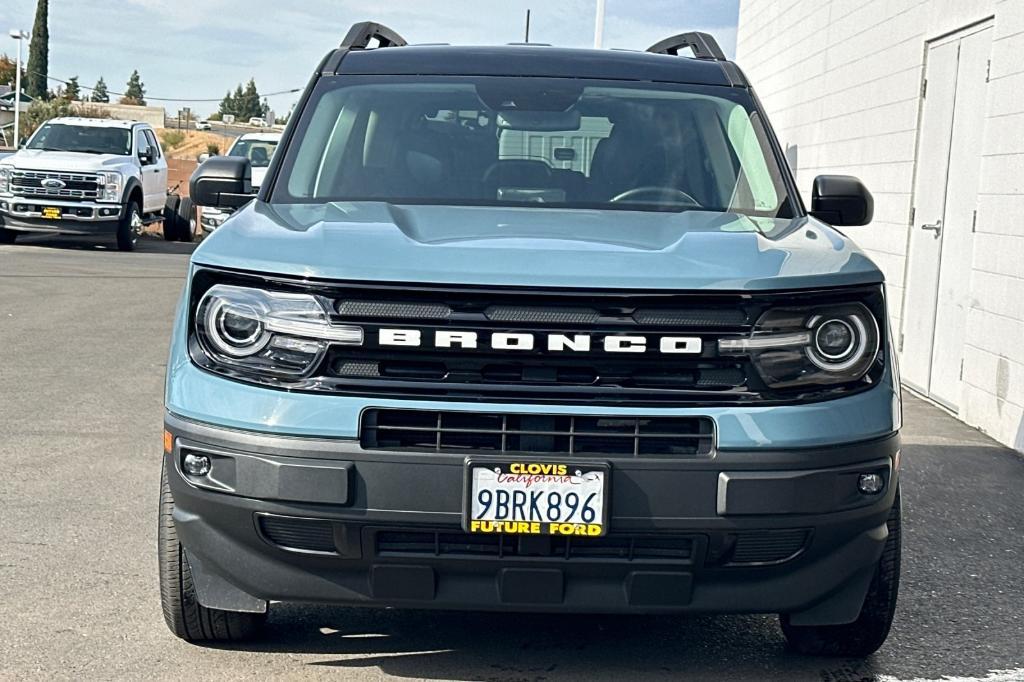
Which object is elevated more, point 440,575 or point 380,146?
point 380,146

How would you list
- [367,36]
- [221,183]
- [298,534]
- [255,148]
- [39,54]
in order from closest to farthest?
[298,534] → [221,183] → [367,36] → [255,148] → [39,54]

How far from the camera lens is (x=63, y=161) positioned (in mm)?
21172

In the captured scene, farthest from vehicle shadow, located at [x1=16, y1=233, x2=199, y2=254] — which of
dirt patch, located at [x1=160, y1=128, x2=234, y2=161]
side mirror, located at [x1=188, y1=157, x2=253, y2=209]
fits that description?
dirt patch, located at [x1=160, y1=128, x2=234, y2=161]

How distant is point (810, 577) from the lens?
3.65m

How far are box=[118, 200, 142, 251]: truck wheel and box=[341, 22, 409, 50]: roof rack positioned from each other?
53.7 feet

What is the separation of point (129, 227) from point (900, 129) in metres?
14.1

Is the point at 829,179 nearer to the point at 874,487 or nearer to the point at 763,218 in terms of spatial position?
the point at 763,218

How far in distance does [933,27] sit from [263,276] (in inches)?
305

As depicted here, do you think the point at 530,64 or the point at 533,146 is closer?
the point at 533,146

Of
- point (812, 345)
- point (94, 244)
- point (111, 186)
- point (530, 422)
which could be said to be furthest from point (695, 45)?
point (94, 244)

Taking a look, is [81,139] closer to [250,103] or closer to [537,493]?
[537,493]

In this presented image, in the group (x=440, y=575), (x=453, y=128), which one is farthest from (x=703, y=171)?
(x=440, y=575)

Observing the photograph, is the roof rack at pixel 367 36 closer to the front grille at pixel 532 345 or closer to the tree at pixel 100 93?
the front grille at pixel 532 345

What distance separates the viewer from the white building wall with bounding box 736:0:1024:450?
8203 mm
